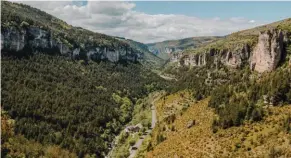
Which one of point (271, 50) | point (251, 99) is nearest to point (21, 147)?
point (251, 99)

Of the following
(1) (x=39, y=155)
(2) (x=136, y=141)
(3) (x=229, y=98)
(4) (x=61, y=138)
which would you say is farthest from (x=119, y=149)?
(3) (x=229, y=98)

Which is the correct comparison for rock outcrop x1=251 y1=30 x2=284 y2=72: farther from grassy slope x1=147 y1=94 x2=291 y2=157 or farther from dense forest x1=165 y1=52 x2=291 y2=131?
grassy slope x1=147 y1=94 x2=291 y2=157

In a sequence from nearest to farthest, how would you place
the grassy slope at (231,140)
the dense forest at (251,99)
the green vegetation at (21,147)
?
the grassy slope at (231,140), the dense forest at (251,99), the green vegetation at (21,147)

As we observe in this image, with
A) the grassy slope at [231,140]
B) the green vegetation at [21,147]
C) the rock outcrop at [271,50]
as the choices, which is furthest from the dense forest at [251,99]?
the green vegetation at [21,147]

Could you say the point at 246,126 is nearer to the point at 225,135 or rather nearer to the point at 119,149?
the point at 225,135

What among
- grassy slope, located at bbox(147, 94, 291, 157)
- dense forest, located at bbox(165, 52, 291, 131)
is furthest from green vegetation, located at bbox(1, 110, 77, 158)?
dense forest, located at bbox(165, 52, 291, 131)

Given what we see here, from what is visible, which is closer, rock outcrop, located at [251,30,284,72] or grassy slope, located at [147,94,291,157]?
grassy slope, located at [147,94,291,157]

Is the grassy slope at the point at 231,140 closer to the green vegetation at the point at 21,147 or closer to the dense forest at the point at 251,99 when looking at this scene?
the dense forest at the point at 251,99

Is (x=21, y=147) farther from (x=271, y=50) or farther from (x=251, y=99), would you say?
(x=271, y=50)
